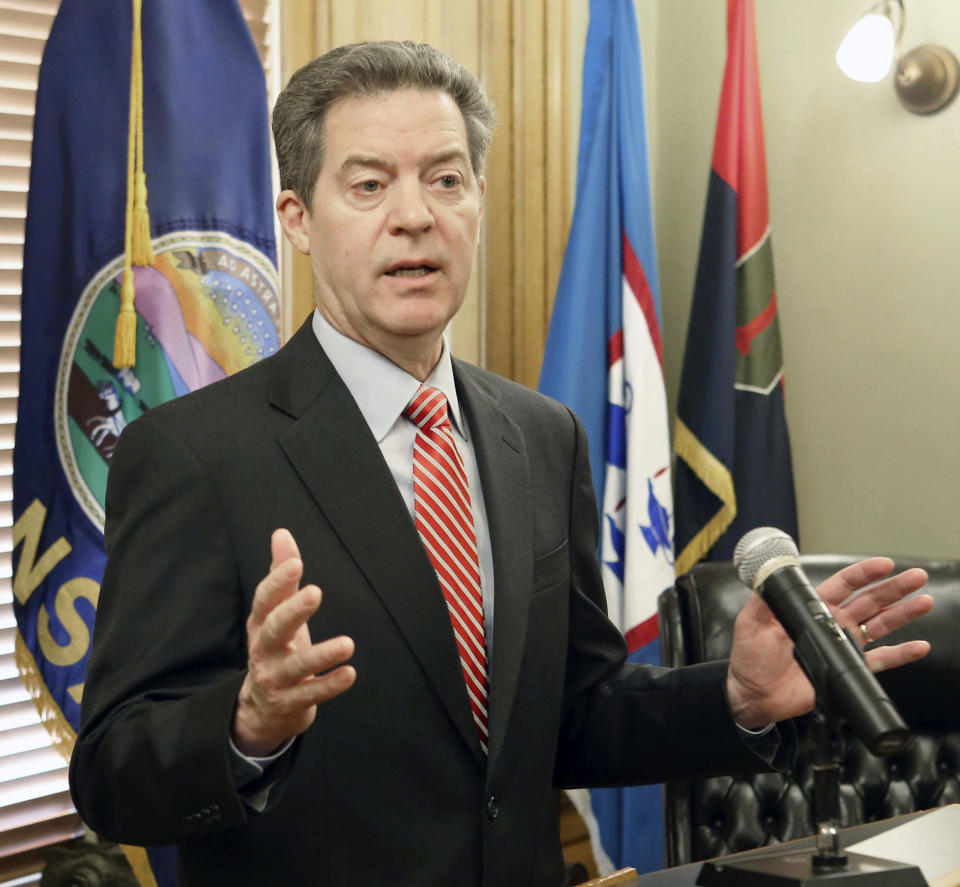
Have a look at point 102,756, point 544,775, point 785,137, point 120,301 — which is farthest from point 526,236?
point 102,756

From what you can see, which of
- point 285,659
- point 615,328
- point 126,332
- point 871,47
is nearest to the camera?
point 285,659

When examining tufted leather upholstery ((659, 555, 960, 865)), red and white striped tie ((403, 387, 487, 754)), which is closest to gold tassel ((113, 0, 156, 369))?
red and white striped tie ((403, 387, 487, 754))

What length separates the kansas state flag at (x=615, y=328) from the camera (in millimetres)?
2982

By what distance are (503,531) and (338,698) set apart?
304mm

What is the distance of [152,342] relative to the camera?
211 cm

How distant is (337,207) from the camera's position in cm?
142

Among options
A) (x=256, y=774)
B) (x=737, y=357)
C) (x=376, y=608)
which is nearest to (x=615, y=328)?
(x=737, y=357)

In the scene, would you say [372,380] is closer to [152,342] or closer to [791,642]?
[791,642]

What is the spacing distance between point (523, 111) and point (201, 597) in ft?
7.69

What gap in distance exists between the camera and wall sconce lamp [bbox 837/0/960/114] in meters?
2.72

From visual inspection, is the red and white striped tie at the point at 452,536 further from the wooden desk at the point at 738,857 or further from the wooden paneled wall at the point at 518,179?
the wooden paneled wall at the point at 518,179

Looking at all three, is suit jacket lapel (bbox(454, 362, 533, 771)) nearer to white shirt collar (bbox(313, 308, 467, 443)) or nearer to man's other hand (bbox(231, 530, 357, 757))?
white shirt collar (bbox(313, 308, 467, 443))

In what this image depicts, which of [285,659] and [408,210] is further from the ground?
[408,210]

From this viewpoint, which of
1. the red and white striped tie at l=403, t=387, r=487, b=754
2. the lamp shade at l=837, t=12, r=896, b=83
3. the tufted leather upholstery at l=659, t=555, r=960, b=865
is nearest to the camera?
the red and white striped tie at l=403, t=387, r=487, b=754
